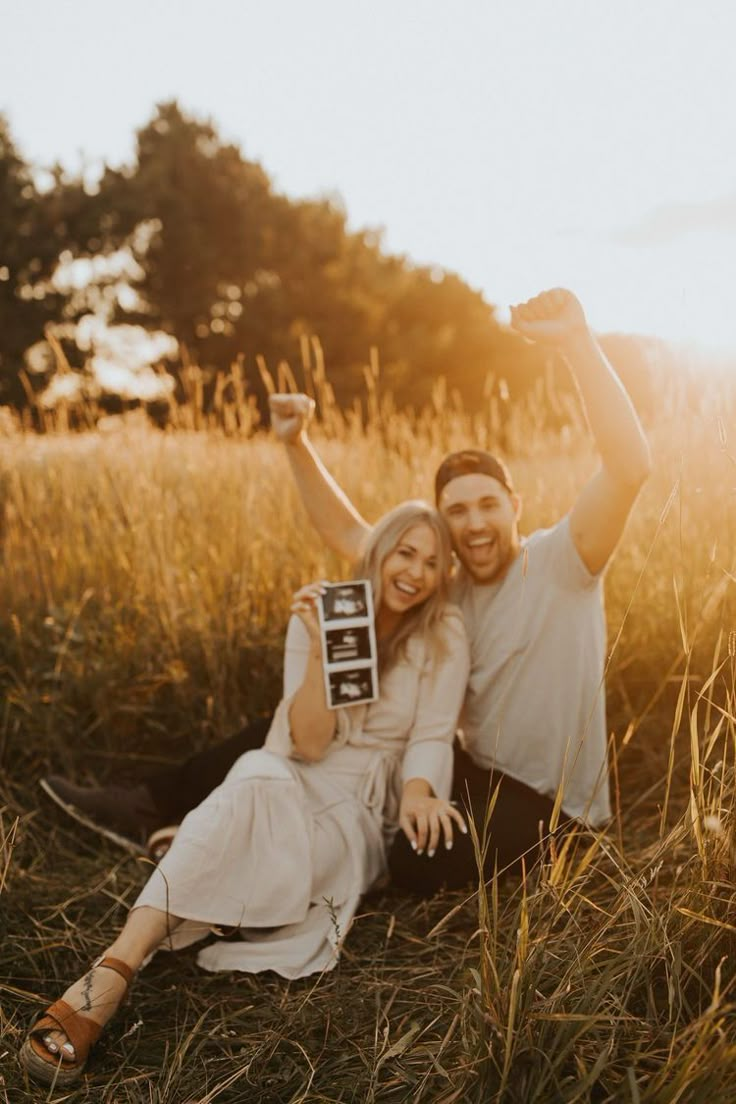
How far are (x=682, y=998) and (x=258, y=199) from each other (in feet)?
65.7

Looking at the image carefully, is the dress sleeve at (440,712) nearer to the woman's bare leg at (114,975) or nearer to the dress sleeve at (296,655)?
the dress sleeve at (296,655)

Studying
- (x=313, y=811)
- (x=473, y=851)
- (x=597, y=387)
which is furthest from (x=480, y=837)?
(x=597, y=387)

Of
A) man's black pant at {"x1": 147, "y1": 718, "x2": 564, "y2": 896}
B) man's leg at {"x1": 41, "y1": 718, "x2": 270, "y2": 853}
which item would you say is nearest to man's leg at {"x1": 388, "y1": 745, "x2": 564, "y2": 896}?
man's black pant at {"x1": 147, "y1": 718, "x2": 564, "y2": 896}

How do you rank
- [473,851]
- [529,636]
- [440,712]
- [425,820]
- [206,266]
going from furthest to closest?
[206,266]
[529,636]
[440,712]
[473,851]
[425,820]

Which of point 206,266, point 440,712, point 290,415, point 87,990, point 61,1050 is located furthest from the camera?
point 206,266

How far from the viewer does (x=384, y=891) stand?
2.47 meters

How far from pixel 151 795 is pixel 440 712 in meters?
0.97

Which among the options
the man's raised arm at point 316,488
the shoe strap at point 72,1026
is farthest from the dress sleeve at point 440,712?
the shoe strap at point 72,1026

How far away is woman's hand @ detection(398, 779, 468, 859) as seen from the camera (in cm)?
215

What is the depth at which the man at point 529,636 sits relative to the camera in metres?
2.25

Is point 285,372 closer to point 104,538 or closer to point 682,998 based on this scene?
point 104,538

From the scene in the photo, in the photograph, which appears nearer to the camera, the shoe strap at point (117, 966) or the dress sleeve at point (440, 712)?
the shoe strap at point (117, 966)

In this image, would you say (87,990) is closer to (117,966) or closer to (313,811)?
(117,966)

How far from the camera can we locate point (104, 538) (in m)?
3.55
